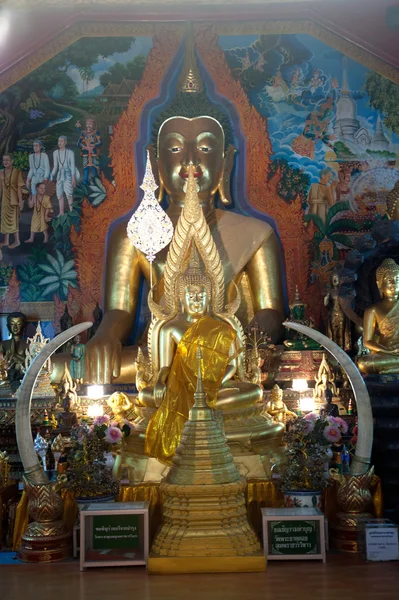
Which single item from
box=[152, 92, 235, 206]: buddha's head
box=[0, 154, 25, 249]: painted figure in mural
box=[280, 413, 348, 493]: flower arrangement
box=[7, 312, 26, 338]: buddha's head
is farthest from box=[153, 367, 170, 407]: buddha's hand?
box=[0, 154, 25, 249]: painted figure in mural

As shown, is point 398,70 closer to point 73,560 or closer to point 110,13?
point 110,13

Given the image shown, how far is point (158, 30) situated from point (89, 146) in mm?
1437

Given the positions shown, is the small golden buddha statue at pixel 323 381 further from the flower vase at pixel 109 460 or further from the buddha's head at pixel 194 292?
the flower vase at pixel 109 460

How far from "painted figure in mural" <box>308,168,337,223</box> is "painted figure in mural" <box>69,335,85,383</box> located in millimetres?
2925

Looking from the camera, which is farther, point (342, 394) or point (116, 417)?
point (342, 394)

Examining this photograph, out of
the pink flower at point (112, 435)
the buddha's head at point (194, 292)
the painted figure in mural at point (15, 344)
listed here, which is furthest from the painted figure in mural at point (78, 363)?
the pink flower at point (112, 435)

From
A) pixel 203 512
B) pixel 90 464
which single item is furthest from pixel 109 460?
pixel 203 512

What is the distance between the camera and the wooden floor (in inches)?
151

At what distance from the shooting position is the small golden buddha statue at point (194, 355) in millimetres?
5668

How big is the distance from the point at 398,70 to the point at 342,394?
3.58m

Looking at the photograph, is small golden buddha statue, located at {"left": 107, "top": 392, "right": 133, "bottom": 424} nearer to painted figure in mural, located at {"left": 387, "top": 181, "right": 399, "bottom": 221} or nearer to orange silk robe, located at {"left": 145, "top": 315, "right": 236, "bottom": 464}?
orange silk robe, located at {"left": 145, "top": 315, "right": 236, "bottom": 464}

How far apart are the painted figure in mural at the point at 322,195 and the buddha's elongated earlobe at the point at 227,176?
892 mm

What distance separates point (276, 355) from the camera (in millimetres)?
7375

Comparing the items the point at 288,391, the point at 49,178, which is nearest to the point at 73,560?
the point at 288,391
